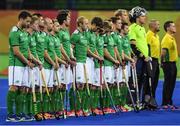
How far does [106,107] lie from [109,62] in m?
0.99

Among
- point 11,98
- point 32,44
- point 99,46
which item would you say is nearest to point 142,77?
point 99,46

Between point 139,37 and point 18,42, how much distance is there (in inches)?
138

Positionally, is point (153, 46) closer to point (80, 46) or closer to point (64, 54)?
point (80, 46)

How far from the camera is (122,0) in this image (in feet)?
86.9

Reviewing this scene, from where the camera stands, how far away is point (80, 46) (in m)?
14.7

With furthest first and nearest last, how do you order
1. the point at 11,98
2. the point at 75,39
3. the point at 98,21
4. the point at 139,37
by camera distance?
the point at 139,37 < the point at 98,21 < the point at 75,39 < the point at 11,98

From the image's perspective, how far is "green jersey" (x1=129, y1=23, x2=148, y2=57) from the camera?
633 inches

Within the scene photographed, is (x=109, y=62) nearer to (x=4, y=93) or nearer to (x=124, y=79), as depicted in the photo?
(x=124, y=79)

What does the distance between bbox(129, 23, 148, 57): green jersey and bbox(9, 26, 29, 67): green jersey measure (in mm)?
3239

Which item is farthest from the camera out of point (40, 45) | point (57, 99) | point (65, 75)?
point (65, 75)

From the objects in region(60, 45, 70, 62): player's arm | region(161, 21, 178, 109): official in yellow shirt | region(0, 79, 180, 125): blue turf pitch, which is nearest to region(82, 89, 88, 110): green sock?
region(0, 79, 180, 125): blue turf pitch

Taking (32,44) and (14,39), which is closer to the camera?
(14,39)

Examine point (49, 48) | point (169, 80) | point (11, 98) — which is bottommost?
point (11, 98)

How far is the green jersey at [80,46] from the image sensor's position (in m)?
14.7
